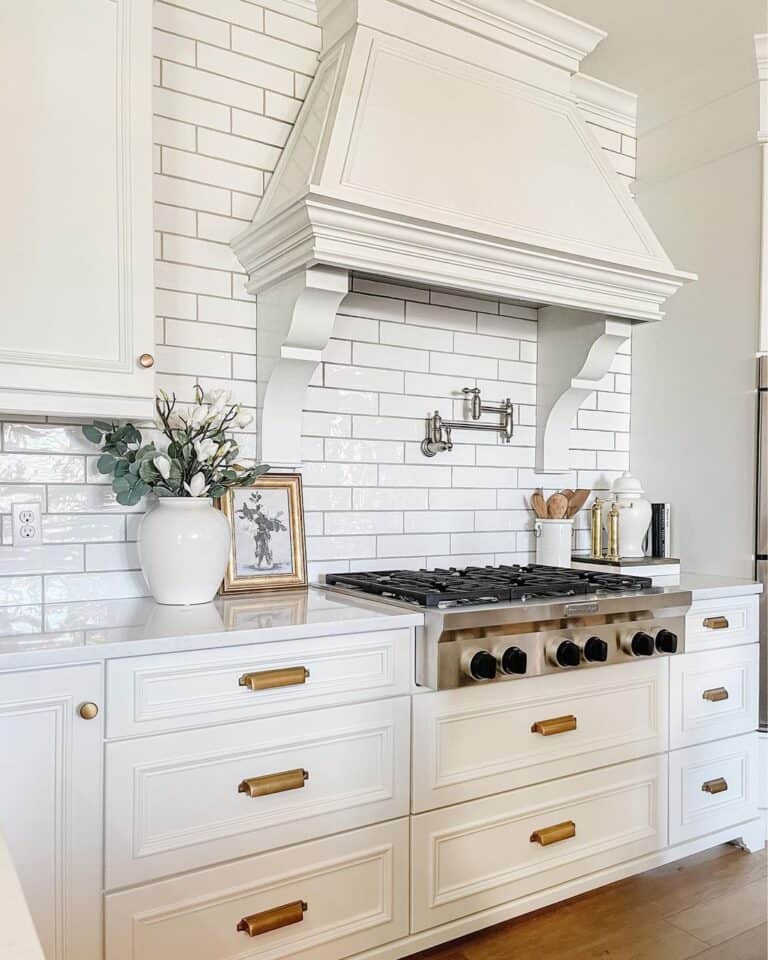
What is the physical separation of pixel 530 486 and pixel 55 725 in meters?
2.04

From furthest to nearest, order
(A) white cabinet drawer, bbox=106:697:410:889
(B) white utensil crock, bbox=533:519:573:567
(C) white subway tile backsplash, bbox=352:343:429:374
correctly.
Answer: (B) white utensil crock, bbox=533:519:573:567, (C) white subway tile backsplash, bbox=352:343:429:374, (A) white cabinet drawer, bbox=106:697:410:889

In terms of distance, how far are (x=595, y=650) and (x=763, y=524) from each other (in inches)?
41.3

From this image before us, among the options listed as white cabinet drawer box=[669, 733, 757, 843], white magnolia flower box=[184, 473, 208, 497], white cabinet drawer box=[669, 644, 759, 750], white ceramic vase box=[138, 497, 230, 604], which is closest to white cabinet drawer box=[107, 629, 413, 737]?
white ceramic vase box=[138, 497, 230, 604]

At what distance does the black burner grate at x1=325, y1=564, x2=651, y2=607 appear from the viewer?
85.0 inches

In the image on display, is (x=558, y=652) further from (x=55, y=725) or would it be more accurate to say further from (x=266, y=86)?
(x=266, y=86)

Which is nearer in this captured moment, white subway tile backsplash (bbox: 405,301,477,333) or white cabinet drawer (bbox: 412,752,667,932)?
white cabinet drawer (bbox: 412,752,667,932)

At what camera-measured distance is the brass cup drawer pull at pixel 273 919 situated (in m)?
1.79

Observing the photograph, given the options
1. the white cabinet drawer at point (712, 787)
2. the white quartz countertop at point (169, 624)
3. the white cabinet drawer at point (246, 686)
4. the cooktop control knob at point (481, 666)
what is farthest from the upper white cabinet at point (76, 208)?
the white cabinet drawer at point (712, 787)

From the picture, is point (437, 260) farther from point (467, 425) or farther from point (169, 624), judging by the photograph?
point (169, 624)

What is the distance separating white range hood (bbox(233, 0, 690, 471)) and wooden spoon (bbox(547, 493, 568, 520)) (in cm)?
48

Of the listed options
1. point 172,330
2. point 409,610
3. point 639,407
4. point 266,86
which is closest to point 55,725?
point 409,610

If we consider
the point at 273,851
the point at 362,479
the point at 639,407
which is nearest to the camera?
the point at 273,851

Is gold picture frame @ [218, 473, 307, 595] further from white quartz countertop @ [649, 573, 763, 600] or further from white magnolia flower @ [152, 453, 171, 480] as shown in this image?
white quartz countertop @ [649, 573, 763, 600]

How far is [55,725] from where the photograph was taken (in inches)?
62.6
